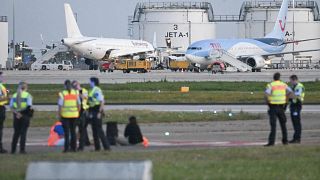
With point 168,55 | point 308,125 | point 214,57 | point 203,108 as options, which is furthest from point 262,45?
point 308,125

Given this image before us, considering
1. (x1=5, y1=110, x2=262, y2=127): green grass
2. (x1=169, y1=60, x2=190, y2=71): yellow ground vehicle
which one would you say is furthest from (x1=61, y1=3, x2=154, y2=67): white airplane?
(x1=5, y1=110, x2=262, y2=127): green grass

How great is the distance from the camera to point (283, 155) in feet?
67.4

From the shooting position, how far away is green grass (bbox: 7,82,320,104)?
44.0m

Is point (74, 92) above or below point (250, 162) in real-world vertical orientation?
above

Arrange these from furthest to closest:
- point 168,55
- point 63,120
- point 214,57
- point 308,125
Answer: point 168,55
point 214,57
point 308,125
point 63,120

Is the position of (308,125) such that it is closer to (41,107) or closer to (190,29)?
(41,107)

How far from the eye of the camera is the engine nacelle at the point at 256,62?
339 ft

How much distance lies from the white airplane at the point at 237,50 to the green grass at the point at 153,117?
65.5m

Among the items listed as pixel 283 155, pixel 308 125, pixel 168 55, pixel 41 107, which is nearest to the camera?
pixel 283 155

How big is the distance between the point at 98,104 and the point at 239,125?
8924 millimetres

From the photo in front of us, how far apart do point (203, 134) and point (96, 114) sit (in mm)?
5681

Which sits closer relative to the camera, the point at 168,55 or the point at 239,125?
the point at 239,125

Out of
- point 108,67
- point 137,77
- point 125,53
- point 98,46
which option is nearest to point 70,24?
point 98,46

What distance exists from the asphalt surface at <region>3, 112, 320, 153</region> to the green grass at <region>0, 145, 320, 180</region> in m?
2.00
